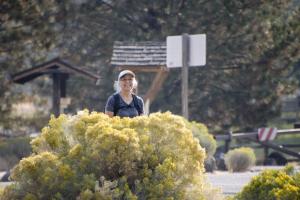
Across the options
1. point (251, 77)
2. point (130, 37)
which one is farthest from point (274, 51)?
point (130, 37)

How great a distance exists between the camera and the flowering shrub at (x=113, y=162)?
29.6 feet

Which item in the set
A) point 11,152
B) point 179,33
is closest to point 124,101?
point 11,152

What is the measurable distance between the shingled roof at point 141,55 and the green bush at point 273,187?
12.8 m

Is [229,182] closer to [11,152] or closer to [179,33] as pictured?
[11,152]

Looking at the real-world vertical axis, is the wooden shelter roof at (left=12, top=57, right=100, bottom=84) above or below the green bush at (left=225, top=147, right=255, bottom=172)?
above

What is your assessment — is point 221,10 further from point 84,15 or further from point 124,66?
point 124,66

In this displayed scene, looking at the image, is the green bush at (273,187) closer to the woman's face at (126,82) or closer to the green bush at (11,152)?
the woman's face at (126,82)

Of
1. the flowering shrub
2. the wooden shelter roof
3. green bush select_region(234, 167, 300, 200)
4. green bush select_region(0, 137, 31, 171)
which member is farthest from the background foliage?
the flowering shrub

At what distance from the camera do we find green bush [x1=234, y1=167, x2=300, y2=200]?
31.7 ft

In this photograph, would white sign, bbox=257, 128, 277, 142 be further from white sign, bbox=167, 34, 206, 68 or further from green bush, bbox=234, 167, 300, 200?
green bush, bbox=234, 167, 300, 200

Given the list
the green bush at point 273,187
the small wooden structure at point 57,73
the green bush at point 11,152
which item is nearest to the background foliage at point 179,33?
the small wooden structure at point 57,73

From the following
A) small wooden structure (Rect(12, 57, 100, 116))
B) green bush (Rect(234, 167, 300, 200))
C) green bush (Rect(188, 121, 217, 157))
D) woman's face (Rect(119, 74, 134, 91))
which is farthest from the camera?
small wooden structure (Rect(12, 57, 100, 116))

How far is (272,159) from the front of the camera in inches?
1144

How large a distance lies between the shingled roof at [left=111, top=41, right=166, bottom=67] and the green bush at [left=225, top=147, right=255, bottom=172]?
2574 mm
